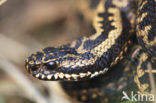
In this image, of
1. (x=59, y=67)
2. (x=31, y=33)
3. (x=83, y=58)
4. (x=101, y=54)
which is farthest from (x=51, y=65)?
(x=31, y=33)

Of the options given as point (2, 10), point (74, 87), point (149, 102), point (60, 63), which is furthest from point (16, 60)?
point (149, 102)

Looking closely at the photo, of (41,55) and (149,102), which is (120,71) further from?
(41,55)

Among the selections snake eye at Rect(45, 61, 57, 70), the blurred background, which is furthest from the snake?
the blurred background

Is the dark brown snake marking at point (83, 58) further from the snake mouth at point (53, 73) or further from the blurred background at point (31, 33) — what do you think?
the blurred background at point (31, 33)

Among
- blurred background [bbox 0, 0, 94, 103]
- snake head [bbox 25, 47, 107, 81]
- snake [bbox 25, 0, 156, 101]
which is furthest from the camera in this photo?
blurred background [bbox 0, 0, 94, 103]

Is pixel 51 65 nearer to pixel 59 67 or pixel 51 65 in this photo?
pixel 51 65

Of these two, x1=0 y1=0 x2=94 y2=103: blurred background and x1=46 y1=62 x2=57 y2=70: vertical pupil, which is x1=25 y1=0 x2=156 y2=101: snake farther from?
x1=0 y1=0 x2=94 y2=103: blurred background

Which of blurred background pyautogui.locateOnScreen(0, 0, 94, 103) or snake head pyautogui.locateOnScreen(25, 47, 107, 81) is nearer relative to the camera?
snake head pyautogui.locateOnScreen(25, 47, 107, 81)
